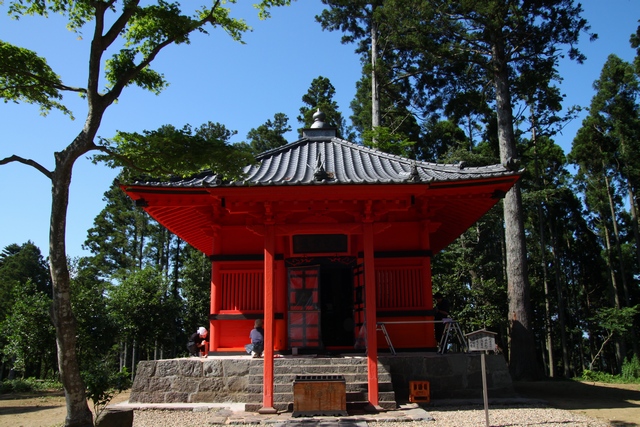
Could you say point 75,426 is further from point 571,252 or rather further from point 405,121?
point 571,252

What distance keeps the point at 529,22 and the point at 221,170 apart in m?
14.3

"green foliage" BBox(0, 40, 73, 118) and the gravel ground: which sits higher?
"green foliage" BBox(0, 40, 73, 118)

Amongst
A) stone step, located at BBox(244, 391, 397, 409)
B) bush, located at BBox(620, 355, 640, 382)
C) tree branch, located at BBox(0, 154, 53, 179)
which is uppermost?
tree branch, located at BBox(0, 154, 53, 179)

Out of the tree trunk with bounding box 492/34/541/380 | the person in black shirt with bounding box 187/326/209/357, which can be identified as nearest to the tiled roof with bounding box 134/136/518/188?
the person in black shirt with bounding box 187/326/209/357

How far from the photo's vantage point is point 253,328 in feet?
33.5

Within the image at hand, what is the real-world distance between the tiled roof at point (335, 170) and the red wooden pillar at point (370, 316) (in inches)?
44.6

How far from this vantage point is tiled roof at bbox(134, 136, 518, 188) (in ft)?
27.5

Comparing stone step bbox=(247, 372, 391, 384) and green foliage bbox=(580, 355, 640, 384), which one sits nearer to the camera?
stone step bbox=(247, 372, 391, 384)

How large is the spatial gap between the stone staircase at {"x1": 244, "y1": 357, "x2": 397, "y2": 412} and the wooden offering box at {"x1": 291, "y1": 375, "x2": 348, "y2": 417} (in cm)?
36

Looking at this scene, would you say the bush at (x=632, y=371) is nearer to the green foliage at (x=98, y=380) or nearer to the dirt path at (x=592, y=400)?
the dirt path at (x=592, y=400)

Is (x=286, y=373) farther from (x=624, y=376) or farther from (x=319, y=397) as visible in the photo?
(x=624, y=376)

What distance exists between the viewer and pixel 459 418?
739 cm

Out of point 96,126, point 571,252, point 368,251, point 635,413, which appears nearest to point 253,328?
point 368,251

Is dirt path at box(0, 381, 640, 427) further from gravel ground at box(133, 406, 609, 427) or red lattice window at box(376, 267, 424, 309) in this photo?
red lattice window at box(376, 267, 424, 309)
